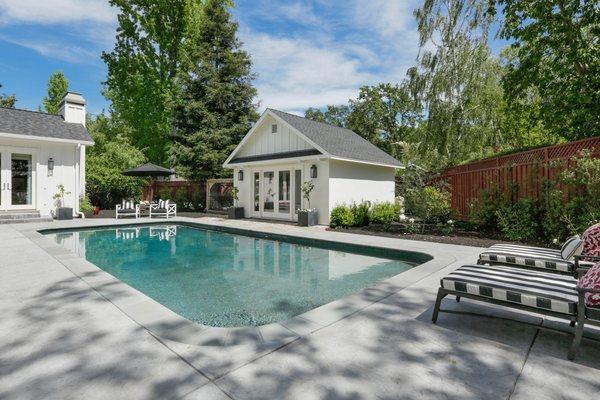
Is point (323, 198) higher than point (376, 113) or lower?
lower

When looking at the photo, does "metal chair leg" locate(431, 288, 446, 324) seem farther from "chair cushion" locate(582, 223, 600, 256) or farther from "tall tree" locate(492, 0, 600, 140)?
"tall tree" locate(492, 0, 600, 140)

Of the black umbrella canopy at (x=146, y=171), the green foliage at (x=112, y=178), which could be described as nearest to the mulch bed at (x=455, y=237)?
the black umbrella canopy at (x=146, y=171)

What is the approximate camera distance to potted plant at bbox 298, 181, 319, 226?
511 inches

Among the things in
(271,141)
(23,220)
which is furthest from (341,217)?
(23,220)

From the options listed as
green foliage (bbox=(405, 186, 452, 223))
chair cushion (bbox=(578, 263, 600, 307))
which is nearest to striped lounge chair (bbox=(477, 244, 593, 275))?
chair cushion (bbox=(578, 263, 600, 307))

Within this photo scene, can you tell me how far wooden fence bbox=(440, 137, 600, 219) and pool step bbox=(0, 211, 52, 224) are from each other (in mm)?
16638

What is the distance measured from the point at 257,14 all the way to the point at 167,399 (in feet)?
53.2

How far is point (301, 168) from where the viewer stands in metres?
14.1

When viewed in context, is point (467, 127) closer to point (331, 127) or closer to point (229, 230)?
point (331, 127)

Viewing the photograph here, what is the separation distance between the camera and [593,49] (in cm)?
1046

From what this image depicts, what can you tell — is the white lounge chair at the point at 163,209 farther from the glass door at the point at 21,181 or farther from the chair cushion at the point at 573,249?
the chair cushion at the point at 573,249

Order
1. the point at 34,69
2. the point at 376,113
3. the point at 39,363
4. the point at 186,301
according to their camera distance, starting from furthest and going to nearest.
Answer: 1. the point at 376,113
2. the point at 34,69
3. the point at 186,301
4. the point at 39,363

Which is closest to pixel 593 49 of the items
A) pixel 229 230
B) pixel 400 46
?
pixel 400 46

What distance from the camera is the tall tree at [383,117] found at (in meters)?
30.6
